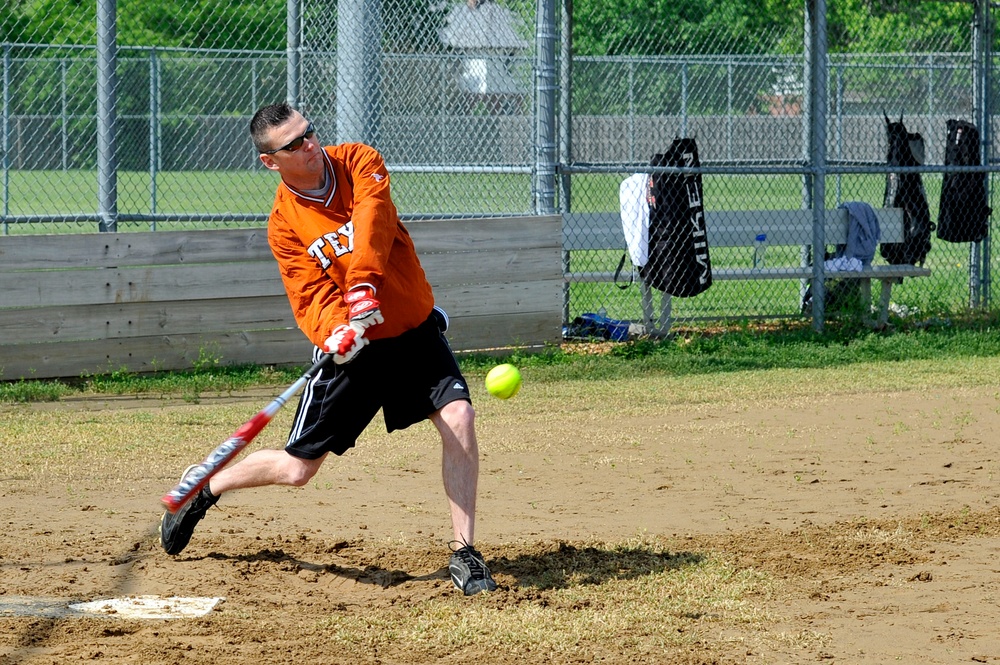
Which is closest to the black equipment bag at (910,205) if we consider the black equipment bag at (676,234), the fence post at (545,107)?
the black equipment bag at (676,234)

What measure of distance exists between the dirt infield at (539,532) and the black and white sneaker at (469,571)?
50 millimetres

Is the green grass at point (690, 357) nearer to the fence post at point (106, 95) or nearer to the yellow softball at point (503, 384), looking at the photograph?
the fence post at point (106, 95)

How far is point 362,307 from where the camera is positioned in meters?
4.35

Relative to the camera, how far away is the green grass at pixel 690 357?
343 inches

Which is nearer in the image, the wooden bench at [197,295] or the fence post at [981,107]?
the wooden bench at [197,295]

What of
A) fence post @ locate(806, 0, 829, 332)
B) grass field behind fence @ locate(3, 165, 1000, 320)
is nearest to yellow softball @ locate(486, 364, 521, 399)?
grass field behind fence @ locate(3, 165, 1000, 320)

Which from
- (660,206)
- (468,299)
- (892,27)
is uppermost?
(892,27)

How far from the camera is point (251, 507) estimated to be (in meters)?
5.89

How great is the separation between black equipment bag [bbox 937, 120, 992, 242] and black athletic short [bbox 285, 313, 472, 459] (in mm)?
8735

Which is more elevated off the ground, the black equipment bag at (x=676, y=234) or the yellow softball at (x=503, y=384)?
the black equipment bag at (x=676, y=234)

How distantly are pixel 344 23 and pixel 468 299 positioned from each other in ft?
8.27

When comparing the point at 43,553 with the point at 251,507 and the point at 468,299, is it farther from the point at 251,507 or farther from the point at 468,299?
the point at 468,299

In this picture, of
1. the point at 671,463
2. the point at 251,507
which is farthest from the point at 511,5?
the point at 251,507

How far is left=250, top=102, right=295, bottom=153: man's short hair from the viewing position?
4.53 m
